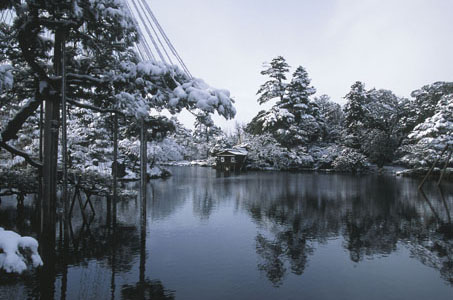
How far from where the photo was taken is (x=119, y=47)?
10.5m

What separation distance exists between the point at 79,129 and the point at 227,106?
2272 centimetres

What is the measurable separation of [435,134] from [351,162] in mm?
12831

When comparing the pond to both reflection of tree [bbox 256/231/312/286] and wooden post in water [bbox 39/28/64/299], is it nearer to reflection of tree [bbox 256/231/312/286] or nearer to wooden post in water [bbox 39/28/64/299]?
reflection of tree [bbox 256/231/312/286]

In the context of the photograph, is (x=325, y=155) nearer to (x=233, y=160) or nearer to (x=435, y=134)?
(x=233, y=160)

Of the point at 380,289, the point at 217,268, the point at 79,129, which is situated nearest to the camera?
the point at 380,289

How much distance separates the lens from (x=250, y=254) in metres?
11.0

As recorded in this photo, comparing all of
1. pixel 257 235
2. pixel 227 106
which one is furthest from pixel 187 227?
pixel 227 106

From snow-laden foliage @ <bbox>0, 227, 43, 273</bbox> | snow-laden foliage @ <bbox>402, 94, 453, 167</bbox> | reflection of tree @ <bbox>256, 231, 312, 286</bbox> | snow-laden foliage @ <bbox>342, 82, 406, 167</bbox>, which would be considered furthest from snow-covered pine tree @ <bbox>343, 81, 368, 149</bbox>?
snow-laden foliage @ <bbox>0, 227, 43, 273</bbox>

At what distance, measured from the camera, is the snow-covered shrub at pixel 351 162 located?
157 ft

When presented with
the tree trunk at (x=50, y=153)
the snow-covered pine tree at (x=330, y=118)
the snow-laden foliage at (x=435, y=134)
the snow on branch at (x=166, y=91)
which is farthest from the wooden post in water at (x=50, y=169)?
the snow-covered pine tree at (x=330, y=118)

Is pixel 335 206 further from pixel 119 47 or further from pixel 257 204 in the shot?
pixel 119 47

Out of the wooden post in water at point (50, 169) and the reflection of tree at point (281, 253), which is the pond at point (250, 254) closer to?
the reflection of tree at point (281, 253)

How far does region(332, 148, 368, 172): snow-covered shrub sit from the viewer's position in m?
47.8

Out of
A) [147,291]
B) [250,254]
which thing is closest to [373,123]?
[250,254]
